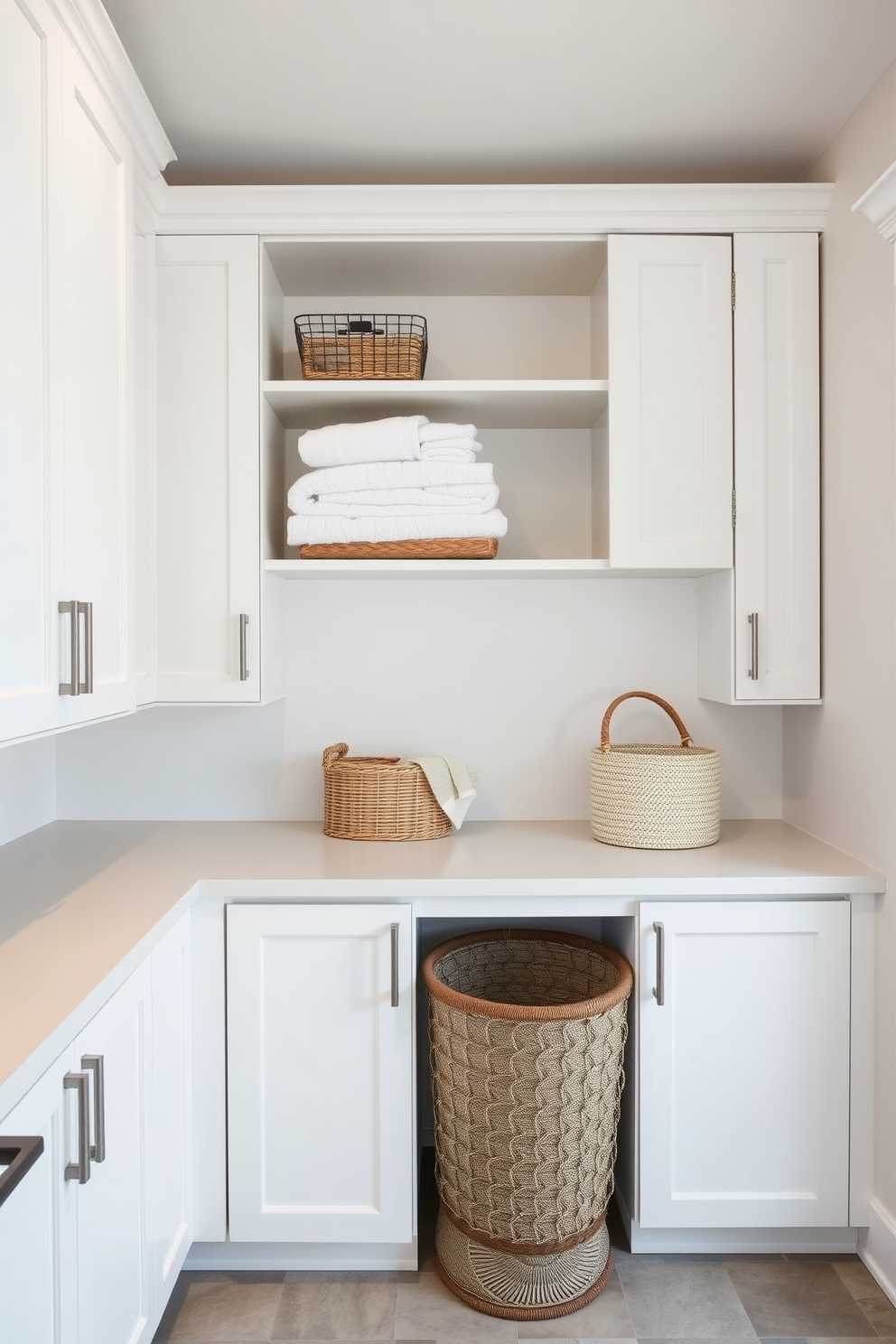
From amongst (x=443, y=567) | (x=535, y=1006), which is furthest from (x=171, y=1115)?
(x=443, y=567)

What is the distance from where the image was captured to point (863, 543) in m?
2.00

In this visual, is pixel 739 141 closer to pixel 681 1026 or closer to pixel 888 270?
pixel 888 270

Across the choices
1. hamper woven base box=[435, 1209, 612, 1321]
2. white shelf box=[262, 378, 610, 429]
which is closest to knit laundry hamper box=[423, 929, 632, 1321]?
hamper woven base box=[435, 1209, 612, 1321]

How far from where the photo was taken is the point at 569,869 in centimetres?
199

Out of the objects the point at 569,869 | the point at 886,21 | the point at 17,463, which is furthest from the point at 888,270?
the point at 17,463

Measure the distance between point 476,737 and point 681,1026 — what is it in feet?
2.94

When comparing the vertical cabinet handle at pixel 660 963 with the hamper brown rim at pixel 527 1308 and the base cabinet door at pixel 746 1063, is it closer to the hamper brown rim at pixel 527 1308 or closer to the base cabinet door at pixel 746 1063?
the base cabinet door at pixel 746 1063

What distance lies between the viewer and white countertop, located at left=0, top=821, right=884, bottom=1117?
1.47m

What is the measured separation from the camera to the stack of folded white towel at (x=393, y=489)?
217 cm

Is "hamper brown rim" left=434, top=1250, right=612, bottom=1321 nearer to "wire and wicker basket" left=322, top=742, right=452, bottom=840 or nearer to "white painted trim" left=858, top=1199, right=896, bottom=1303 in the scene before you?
"white painted trim" left=858, top=1199, right=896, bottom=1303

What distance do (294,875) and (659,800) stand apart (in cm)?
84

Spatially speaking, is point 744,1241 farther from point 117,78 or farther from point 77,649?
point 117,78

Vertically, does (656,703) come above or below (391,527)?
below

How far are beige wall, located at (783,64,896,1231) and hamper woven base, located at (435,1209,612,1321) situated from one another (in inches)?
24.1
